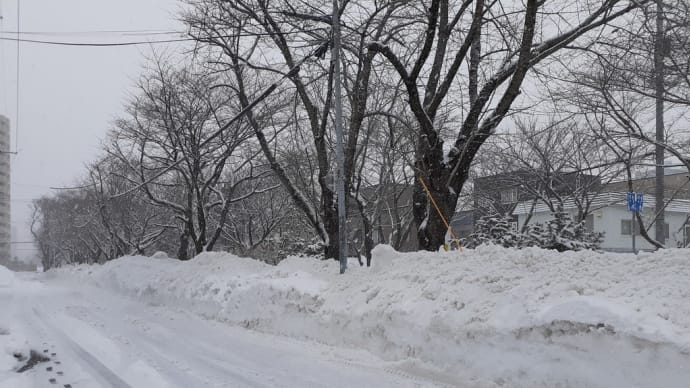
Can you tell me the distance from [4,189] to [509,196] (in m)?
78.1

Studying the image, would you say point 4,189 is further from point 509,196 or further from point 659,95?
point 659,95

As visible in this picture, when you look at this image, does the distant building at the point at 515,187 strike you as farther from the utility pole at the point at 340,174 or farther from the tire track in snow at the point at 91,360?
the tire track in snow at the point at 91,360

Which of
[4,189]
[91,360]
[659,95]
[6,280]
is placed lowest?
[6,280]

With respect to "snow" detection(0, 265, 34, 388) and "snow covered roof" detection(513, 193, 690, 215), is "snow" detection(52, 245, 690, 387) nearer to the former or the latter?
"snow" detection(0, 265, 34, 388)

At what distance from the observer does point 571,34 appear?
11.6 metres

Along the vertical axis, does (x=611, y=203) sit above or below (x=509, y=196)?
below

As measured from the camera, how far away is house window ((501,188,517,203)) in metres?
29.5

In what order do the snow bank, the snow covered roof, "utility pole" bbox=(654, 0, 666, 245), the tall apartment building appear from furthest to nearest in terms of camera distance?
1. the tall apartment building
2. the snow covered roof
3. the snow bank
4. "utility pole" bbox=(654, 0, 666, 245)

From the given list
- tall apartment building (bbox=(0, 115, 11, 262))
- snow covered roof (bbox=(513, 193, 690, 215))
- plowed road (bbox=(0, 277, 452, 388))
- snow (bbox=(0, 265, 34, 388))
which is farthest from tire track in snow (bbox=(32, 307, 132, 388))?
tall apartment building (bbox=(0, 115, 11, 262))

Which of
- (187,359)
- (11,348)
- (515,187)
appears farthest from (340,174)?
(515,187)

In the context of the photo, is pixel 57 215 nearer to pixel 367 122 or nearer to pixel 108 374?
pixel 367 122

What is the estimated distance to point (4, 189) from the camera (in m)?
85.4

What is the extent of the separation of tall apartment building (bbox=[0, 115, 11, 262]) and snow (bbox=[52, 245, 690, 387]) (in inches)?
2508

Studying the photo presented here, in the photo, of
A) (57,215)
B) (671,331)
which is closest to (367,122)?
(671,331)
